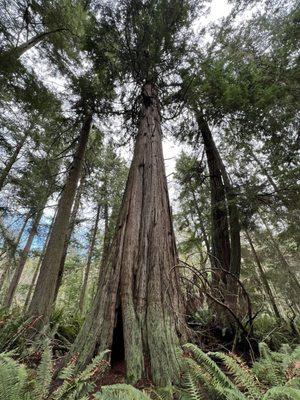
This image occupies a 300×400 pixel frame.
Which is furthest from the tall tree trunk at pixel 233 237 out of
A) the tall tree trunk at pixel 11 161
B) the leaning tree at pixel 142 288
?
the tall tree trunk at pixel 11 161

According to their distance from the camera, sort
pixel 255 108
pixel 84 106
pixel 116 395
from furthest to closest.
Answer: pixel 84 106 < pixel 255 108 < pixel 116 395

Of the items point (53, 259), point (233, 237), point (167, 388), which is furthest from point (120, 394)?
point (53, 259)

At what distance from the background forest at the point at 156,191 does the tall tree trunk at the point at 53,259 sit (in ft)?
0.11

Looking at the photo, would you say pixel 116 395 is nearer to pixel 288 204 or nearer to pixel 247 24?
pixel 288 204

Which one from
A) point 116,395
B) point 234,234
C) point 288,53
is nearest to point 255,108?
point 288,53

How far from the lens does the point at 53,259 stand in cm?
522

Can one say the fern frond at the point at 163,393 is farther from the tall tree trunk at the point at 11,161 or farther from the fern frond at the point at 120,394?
the tall tree trunk at the point at 11,161

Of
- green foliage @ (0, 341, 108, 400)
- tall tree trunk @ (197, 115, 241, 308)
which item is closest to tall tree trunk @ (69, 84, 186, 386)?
green foliage @ (0, 341, 108, 400)

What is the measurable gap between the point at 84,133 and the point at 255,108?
15.6ft

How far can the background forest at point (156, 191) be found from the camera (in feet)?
5.81

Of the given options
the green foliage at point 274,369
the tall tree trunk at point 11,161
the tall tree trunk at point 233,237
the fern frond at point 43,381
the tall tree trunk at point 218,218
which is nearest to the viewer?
the fern frond at point 43,381

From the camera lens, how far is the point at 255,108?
4.90 meters

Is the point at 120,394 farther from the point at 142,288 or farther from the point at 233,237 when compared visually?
the point at 233,237

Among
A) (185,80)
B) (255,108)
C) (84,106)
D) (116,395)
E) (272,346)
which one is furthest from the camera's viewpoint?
(84,106)
